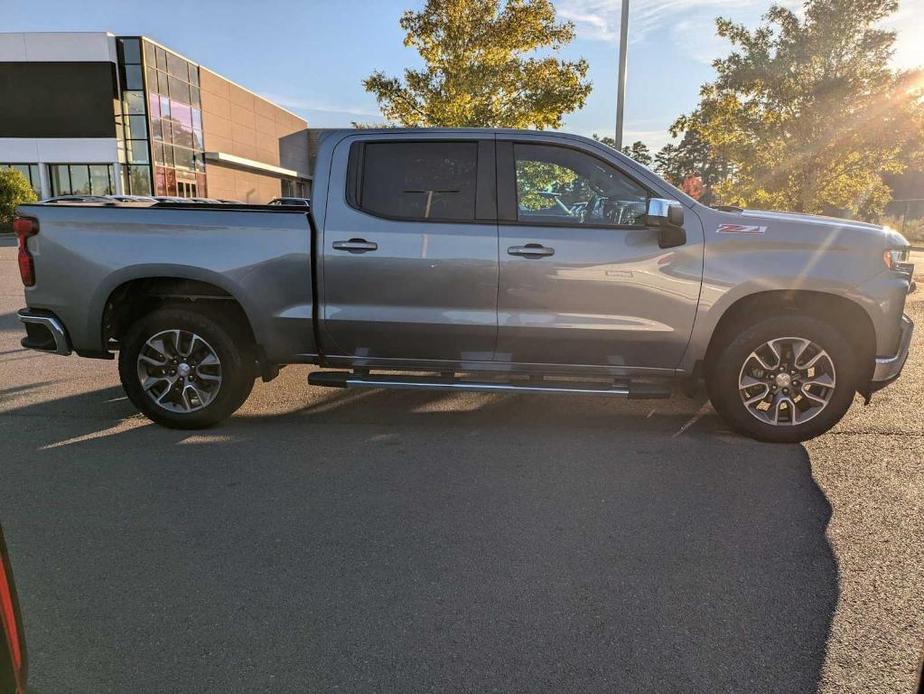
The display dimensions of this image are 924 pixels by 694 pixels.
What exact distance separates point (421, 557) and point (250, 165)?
1915 inches

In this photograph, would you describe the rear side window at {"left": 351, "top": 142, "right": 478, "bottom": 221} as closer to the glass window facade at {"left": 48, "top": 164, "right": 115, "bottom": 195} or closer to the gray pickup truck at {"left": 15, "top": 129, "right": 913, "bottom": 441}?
the gray pickup truck at {"left": 15, "top": 129, "right": 913, "bottom": 441}

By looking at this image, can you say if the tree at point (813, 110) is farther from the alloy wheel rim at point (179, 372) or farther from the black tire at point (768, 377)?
the alloy wheel rim at point (179, 372)

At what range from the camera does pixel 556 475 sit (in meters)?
4.08

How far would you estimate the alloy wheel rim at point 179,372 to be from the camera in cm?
475

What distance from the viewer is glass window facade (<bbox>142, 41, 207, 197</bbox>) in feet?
120

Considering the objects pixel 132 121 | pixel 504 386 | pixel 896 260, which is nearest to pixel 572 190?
pixel 504 386

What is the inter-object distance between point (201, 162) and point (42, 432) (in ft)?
135

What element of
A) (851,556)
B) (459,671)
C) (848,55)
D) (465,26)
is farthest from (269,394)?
(848,55)

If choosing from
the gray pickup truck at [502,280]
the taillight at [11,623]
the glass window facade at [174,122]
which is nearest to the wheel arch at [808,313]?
the gray pickup truck at [502,280]

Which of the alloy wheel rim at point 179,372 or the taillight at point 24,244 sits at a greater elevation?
the taillight at point 24,244

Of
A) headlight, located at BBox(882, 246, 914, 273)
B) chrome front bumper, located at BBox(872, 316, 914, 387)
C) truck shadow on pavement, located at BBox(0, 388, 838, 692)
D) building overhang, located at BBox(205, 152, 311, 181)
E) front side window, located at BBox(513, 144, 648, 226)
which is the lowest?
truck shadow on pavement, located at BBox(0, 388, 838, 692)

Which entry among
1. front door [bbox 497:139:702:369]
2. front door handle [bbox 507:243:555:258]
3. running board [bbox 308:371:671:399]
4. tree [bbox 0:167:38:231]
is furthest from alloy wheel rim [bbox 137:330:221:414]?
tree [bbox 0:167:38:231]

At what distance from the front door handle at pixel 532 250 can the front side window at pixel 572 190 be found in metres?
0.18

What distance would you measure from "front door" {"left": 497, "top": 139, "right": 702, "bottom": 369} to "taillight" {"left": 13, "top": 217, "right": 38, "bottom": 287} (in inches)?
131
